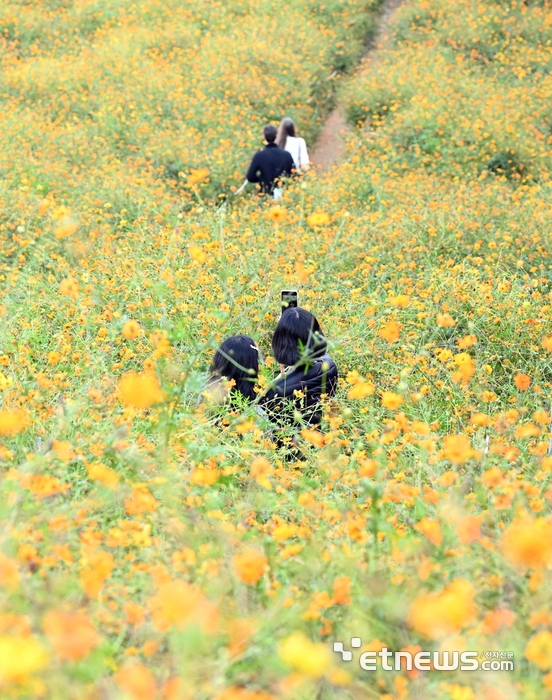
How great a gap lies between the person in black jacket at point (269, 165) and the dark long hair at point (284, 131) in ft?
1.60

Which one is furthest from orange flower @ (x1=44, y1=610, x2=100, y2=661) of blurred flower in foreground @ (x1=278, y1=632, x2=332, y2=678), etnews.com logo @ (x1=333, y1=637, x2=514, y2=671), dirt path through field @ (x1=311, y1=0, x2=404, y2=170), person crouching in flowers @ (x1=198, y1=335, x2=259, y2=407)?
dirt path through field @ (x1=311, y1=0, x2=404, y2=170)

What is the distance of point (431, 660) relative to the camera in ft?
5.48

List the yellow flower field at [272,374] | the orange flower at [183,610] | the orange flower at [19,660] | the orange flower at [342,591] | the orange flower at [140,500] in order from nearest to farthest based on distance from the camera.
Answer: the orange flower at [19,660]
the orange flower at [183,610]
the yellow flower field at [272,374]
the orange flower at [342,591]
the orange flower at [140,500]

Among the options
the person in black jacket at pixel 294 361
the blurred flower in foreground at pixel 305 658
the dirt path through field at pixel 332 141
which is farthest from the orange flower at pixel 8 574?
the dirt path through field at pixel 332 141

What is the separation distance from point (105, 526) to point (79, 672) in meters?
0.87

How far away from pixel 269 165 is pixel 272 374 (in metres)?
4.22

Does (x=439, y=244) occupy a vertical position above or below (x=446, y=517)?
below

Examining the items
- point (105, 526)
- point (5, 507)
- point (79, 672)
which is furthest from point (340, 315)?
point (79, 672)

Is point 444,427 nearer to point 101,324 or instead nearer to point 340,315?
point 340,315

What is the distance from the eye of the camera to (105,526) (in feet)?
7.13

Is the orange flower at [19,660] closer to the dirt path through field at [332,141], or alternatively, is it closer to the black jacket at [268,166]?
the black jacket at [268,166]

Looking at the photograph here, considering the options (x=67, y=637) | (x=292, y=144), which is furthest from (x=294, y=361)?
(x=292, y=144)

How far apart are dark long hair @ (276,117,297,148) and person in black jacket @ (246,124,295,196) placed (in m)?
0.49

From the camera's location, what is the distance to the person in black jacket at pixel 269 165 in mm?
7395
